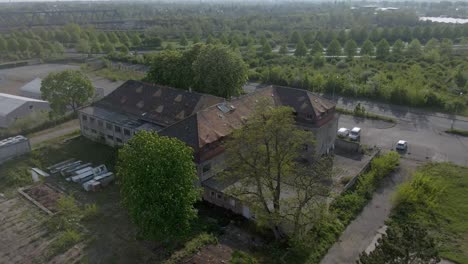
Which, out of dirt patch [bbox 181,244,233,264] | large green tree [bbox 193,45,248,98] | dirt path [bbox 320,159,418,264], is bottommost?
dirt path [bbox 320,159,418,264]

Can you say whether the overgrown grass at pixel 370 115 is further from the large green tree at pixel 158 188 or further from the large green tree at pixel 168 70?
the large green tree at pixel 158 188

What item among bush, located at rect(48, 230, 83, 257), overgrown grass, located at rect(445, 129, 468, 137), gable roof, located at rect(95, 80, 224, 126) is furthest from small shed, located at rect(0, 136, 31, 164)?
overgrown grass, located at rect(445, 129, 468, 137)

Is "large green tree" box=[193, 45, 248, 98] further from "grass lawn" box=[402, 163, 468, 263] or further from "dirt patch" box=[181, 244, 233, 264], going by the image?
"dirt patch" box=[181, 244, 233, 264]

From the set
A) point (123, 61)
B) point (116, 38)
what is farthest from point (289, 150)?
point (116, 38)

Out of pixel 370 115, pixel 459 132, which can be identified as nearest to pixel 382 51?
pixel 370 115

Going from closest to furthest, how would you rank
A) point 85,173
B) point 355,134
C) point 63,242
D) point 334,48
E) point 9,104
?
point 63,242 < point 85,173 < point 355,134 < point 9,104 < point 334,48

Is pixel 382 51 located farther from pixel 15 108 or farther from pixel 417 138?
pixel 15 108

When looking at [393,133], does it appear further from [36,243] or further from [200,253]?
[36,243]
